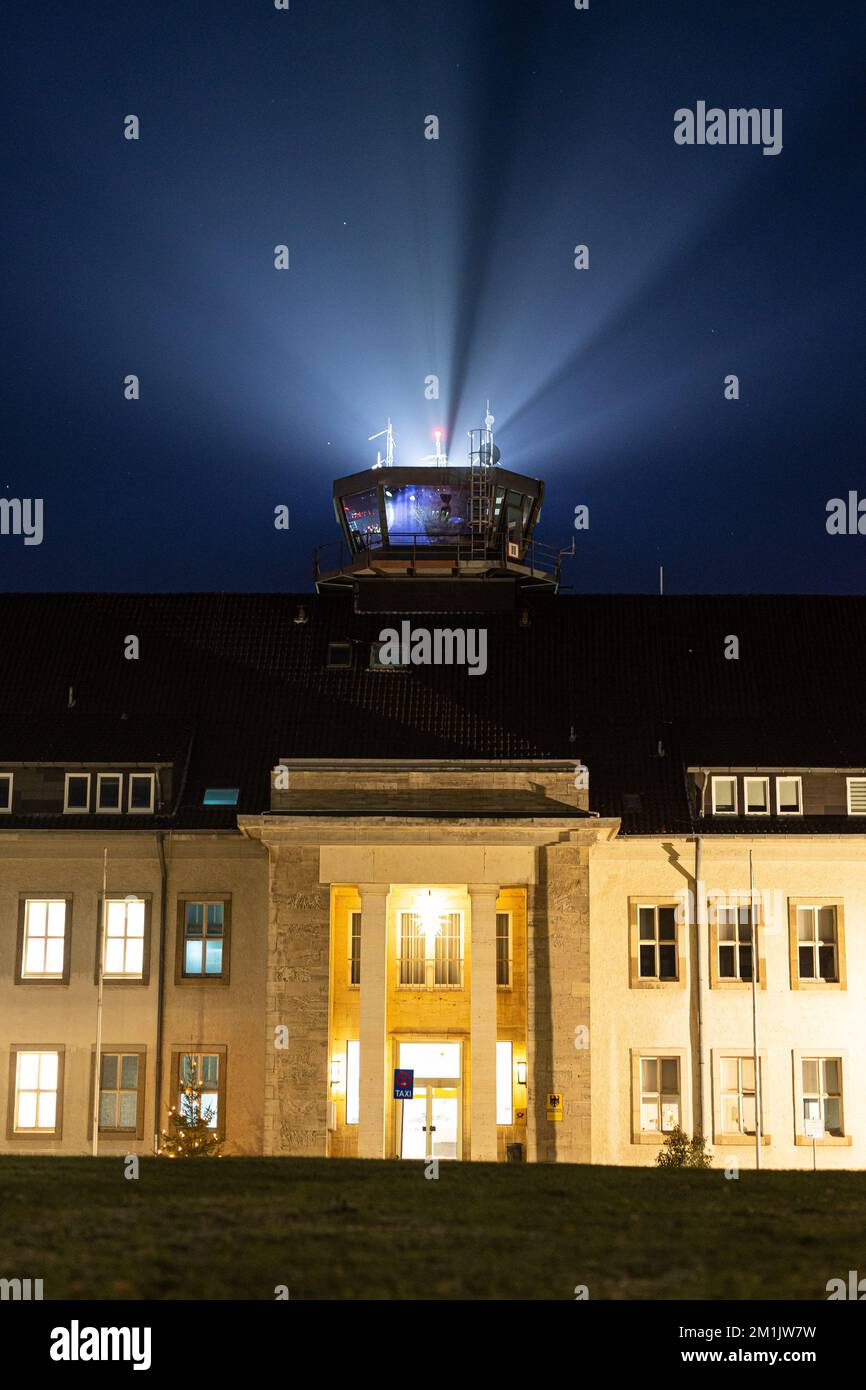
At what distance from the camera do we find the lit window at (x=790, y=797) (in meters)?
46.1

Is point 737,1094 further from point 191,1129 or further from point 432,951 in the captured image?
point 191,1129

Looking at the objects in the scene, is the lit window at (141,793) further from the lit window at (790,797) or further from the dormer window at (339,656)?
the lit window at (790,797)

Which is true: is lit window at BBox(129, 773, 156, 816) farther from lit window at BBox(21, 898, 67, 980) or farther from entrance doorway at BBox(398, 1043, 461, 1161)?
entrance doorway at BBox(398, 1043, 461, 1161)

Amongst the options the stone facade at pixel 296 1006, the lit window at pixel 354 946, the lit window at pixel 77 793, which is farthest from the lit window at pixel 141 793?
the lit window at pixel 354 946

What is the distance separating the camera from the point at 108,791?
46.7m

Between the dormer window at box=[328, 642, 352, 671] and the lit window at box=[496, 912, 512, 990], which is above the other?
the dormer window at box=[328, 642, 352, 671]

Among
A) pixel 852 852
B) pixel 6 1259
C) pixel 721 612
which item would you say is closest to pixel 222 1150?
pixel 852 852

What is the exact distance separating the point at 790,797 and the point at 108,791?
18.1m

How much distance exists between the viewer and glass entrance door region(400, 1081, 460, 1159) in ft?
144

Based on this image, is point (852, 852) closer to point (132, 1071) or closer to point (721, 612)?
point (721, 612)

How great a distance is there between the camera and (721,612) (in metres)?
53.3

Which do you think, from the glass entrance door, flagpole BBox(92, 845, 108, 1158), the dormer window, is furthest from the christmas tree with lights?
the dormer window

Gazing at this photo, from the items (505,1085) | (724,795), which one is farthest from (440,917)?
(724,795)
